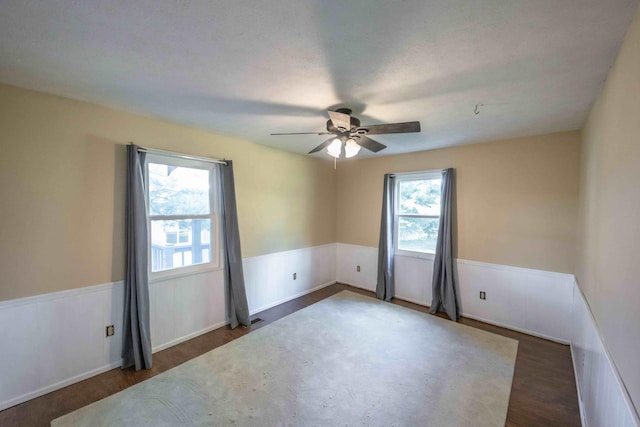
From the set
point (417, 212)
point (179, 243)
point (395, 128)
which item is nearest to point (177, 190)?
point (179, 243)

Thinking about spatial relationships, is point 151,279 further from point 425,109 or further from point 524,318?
point 524,318

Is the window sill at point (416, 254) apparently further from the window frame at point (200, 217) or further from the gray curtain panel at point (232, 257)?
the window frame at point (200, 217)

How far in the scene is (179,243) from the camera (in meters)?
3.10

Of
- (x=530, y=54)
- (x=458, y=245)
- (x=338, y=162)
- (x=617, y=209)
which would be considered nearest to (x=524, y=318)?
(x=458, y=245)

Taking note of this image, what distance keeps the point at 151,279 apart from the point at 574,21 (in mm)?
3735

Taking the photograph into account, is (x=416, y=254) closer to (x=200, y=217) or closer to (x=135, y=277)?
(x=200, y=217)

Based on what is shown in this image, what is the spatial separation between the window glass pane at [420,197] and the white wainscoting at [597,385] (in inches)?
80.0

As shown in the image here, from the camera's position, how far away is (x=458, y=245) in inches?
151

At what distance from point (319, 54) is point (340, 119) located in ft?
1.91

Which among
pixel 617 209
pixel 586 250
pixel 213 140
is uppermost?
pixel 213 140

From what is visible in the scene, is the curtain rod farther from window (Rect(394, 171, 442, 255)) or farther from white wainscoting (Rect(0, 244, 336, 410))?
window (Rect(394, 171, 442, 255))

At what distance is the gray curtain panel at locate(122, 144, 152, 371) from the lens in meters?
2.54

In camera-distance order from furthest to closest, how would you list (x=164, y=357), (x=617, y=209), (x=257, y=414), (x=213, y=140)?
1. (x=213, y=140)
2. (x=164, y=357)
3. (x=257, y=414)
4. (x=617, y=209)

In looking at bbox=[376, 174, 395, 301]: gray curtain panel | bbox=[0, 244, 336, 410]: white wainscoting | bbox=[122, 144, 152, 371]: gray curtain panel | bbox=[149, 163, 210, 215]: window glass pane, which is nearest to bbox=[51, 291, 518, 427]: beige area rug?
bbox=[122, 144, 152, 371]: gray curtain panel
